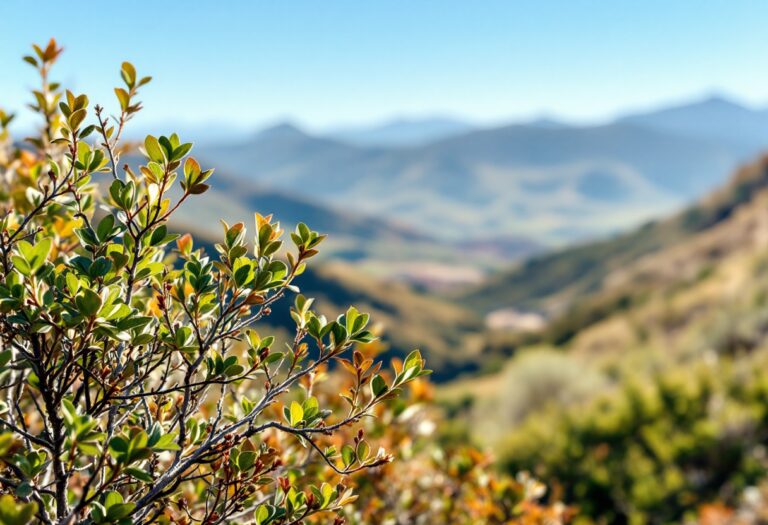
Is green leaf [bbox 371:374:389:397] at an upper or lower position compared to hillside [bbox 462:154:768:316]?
upper

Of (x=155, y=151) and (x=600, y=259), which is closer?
(x=155, y=151)

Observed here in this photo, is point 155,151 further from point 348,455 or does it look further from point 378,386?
point 348,455

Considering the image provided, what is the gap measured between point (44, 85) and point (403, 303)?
156805mm

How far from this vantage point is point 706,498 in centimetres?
807

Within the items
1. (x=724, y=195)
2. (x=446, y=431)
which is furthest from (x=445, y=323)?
(x=446, y=431)

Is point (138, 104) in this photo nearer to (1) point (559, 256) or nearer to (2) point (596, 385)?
(2) point (596, 385)

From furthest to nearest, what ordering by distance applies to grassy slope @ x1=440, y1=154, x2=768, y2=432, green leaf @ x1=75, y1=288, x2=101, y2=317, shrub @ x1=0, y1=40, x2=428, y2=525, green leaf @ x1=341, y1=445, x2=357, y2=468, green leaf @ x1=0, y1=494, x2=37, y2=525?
1. grassy slope @ x1=440, y1=154, x2=768, y2=432
2. green leaf @ x1=341, y1=445, x2=357, y2=468
3. shrub @ x1=0, y1=40, x2=428, y2=525
4. green leaf @ x1=75, y1=288, x2=101, y2=317
5. green leaf @ x1=0, y1=494, x2=37, y2=525

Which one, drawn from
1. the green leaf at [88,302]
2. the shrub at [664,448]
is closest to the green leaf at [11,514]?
the green leaf at [88,302]

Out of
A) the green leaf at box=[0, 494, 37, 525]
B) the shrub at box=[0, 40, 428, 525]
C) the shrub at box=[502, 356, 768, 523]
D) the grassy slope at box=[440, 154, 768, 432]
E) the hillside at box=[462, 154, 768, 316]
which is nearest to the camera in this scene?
the green leaf at box=[0, 494, 37, 525]

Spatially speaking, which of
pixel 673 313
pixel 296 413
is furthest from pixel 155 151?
pixel 673 313

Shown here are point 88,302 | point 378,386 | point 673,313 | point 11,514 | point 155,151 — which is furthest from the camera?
point 673,313

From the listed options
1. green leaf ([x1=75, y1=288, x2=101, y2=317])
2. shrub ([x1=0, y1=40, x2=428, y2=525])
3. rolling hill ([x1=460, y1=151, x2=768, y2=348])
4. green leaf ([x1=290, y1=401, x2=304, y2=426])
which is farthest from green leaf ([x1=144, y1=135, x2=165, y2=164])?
rolling hill ([x1=460, y1=151, x2=768, y2=348])

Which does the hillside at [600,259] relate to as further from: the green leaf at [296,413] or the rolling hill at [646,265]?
the green leaf at [296,413]

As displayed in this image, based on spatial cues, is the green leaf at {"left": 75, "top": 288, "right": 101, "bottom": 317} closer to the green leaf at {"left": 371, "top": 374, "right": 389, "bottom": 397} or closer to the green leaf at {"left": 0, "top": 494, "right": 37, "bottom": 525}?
the green leaf at {"left": 0, "top": 494, "right": 37, "bottom": 525}
